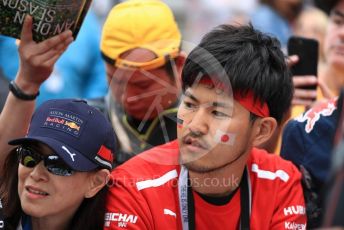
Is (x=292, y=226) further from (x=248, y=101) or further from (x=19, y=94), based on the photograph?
(x=19, y=94)

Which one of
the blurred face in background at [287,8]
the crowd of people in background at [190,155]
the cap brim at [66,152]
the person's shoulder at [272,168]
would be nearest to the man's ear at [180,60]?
the crowd of people in background at [190,155]

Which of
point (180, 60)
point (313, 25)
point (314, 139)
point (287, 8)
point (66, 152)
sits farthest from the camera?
point (287, 8)

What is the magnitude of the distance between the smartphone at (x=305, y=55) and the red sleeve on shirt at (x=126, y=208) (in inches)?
57.1

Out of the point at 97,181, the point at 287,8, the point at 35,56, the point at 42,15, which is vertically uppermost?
the point at 42,15

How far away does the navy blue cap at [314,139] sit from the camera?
3932mm

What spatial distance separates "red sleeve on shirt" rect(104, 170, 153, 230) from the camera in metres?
3.54

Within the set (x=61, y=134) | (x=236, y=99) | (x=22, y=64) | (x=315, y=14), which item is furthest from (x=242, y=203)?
(x=315, y=14)

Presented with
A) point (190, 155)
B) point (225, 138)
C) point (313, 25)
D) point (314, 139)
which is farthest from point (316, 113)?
point (313, 25)

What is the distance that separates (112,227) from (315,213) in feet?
3.12

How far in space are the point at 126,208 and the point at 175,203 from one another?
0.23m

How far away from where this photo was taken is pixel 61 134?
3.49 metres

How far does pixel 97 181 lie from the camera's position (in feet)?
11.8

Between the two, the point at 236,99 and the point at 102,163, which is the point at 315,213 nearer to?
the point at 236,99

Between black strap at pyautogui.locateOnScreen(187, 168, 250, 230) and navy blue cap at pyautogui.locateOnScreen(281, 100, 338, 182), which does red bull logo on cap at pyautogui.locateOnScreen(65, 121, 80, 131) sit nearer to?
black strap at pyautogui.locateOnScreen(187, 168, 250, 230)
